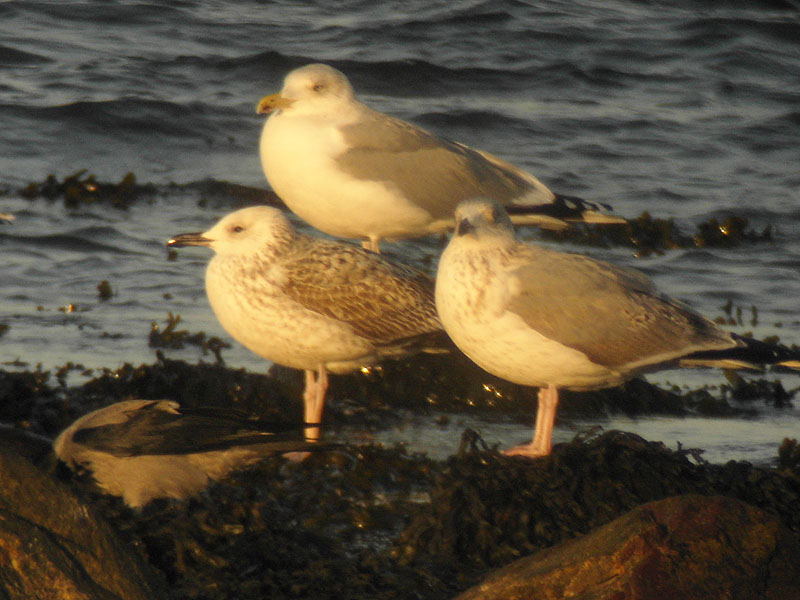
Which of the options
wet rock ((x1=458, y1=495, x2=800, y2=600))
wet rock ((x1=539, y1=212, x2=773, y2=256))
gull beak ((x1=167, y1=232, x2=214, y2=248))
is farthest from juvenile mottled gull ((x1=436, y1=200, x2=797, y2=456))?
wet rock ((x1=539, y1=212, x2=773, y2=256))

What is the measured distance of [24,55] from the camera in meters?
13.5

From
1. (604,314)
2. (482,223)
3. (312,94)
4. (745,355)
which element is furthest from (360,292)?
(312,94)

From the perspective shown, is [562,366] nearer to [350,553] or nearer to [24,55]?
[350,553]

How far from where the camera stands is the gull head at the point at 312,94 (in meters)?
7.21

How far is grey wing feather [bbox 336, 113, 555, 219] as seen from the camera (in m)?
7.08

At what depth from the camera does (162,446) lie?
436cm

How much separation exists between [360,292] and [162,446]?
1.30 m

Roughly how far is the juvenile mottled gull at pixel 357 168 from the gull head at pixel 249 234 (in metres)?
1.59

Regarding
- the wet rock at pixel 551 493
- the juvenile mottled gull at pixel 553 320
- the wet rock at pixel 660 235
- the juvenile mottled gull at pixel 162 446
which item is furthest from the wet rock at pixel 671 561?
the wet rock at pixel 660 235

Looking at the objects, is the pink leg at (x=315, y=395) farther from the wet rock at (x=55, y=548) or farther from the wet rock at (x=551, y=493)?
the wet rock at (x=55, y=548)

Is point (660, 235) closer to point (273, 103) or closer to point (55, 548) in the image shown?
point (273, 103)

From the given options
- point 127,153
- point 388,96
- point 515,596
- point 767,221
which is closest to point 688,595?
point 515,596

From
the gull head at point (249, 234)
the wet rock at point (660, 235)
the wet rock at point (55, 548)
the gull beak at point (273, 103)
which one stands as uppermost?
the gull beak at point (273, 103)

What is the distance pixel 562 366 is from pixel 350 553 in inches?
47.5
